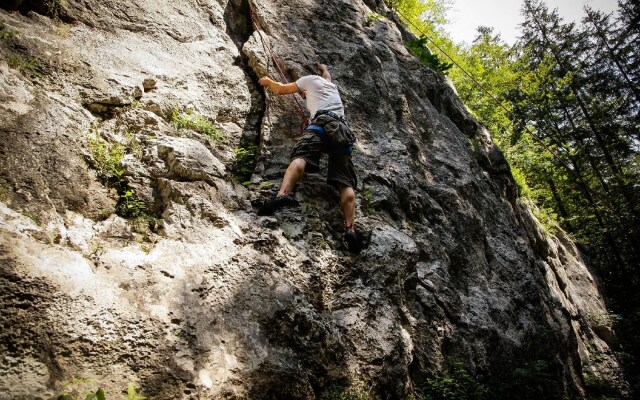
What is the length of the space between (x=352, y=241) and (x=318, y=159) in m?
1.08

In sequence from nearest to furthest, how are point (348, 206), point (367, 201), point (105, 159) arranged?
1. point (105, 159)
2. point (348, 206)
3. point (367, 201)

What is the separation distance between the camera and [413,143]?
6750 millimetres

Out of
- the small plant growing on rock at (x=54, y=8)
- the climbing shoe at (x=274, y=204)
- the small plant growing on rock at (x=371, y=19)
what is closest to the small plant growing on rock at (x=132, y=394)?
the climbing shoe at (x=274, y=204)

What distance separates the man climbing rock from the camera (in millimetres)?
4237

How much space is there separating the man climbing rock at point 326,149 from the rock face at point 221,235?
0.57 feet

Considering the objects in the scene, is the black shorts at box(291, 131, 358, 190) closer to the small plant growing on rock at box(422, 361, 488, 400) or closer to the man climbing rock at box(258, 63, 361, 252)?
the man climbing rock at box(258, 63, 361, 252)

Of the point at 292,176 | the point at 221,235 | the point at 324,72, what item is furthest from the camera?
the point at 324,72

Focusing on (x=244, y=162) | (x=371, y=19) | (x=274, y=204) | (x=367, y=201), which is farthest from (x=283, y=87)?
(x=371, y=19)

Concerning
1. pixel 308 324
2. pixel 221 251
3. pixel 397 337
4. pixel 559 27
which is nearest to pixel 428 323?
pixel 397 337

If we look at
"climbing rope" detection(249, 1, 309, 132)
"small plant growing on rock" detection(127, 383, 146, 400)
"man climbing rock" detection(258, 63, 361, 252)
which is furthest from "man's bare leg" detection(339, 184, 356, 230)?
"small plant growing on rock" detection(127, 383, 146, 400)

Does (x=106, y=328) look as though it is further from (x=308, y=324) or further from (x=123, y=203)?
(x=308, y=324)

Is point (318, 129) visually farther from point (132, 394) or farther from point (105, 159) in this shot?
point (132, 394)

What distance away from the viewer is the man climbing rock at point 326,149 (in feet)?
13.9

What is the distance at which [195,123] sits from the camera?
14.7 ft
